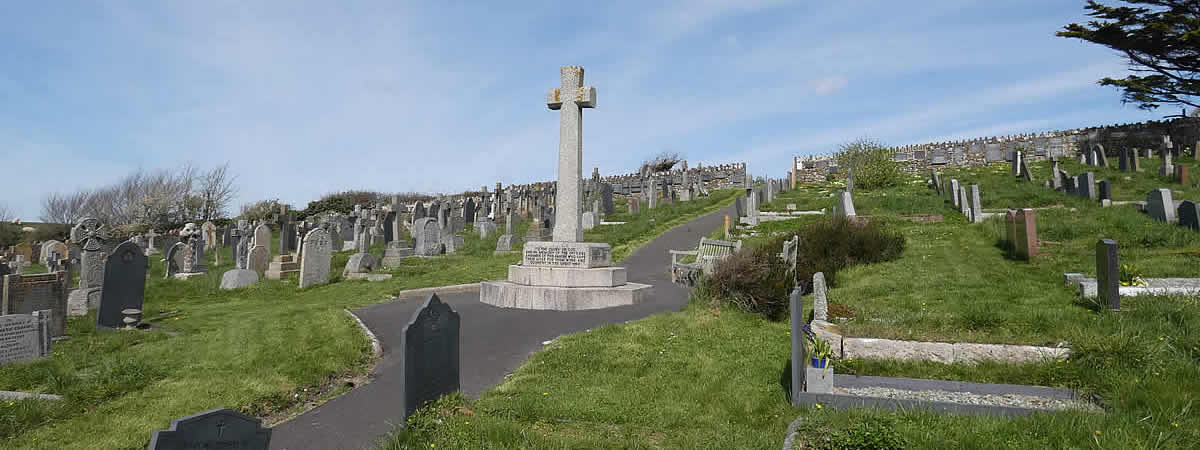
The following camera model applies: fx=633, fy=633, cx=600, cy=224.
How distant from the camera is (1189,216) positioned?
1290 cm

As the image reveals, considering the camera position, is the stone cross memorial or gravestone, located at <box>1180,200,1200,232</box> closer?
the stone cross memorial

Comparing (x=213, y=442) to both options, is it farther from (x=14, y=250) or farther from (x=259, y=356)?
(x=14, y=250)

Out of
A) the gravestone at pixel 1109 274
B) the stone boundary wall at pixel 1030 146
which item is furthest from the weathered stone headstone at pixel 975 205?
the stone boundary wall at pixel 1030 146

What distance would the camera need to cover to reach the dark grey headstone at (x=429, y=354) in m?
4.74

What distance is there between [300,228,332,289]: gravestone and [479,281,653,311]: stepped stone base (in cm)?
671

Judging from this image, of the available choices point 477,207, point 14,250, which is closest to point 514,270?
point 477,207

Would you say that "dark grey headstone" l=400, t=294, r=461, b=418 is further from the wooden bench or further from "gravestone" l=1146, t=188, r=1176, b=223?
"gravestone" l=1146, t=188, r=1176, b=223

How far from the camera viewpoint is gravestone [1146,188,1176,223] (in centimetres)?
1371

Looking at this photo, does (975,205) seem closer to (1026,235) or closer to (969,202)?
(969,202)

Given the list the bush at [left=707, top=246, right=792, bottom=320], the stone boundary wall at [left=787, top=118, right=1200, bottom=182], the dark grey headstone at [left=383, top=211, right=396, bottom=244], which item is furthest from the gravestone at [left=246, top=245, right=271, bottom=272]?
the stone boundary wall at [left=787, top=118, right=1200, bottom=182]

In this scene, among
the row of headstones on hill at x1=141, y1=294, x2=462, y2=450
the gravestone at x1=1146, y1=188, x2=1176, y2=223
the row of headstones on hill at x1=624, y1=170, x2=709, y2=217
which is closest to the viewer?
the row of headstones on hill at x1=141, y1=294, x2=462, y2=450

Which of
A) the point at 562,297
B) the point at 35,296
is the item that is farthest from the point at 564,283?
the point at 35,296

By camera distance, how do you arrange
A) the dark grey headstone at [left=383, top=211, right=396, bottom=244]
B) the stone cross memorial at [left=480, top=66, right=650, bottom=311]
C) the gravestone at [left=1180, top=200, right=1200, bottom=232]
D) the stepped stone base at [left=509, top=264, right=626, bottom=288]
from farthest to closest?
the dark grey headstone at [left=383, top=211, right=396, bottom=244], the gravestone at [left=1180, top=200, right=1200, bottom=232], the stepped stone base at [left=509, top=264, right=626, bottom=288], the stone cross memorial at [left=480, top=66, right=650, bottom=311]

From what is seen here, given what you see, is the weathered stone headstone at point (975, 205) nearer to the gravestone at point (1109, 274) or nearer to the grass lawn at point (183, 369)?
the gravestone at point (1109, 274)
